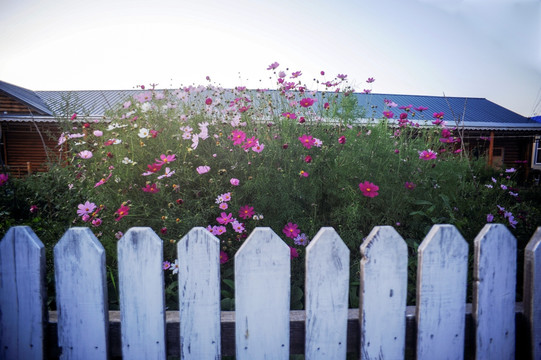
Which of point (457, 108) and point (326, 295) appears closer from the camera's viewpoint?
point (326, 295)

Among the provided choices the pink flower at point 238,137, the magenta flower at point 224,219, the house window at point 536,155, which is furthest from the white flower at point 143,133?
the house window at point 536,155

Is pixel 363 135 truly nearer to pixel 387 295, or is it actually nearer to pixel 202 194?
pixel 202 194

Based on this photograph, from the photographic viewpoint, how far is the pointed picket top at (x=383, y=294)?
963 mm

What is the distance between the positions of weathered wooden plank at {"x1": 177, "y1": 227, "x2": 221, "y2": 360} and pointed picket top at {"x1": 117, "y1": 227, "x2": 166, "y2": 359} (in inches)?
2.5

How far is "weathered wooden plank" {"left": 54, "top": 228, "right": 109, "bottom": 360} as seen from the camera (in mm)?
948

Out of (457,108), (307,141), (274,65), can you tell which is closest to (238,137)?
(307,141)

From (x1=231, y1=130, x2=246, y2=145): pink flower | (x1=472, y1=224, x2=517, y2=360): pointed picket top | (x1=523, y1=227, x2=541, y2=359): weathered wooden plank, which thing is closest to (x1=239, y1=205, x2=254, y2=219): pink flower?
(x1=231, y1=130, x2=246, y2=145): pink flower

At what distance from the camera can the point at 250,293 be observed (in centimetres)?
96

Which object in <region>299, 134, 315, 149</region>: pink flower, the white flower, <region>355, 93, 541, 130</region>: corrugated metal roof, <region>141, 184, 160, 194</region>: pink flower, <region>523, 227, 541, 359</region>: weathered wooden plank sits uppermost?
<region>355, 93, 541, 130</region>: corrugated metal roof

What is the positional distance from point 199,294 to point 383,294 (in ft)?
1.80

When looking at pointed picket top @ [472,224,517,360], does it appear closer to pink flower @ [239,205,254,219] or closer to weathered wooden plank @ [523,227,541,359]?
weathered wooden plank @ [523,227,541,359]

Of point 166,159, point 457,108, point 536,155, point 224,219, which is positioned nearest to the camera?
point 224,219

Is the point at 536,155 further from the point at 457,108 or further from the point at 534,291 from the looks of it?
the point at 534,291

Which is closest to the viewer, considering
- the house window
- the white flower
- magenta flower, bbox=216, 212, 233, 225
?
magenta flower, bbox=216, 212, 233, 225
